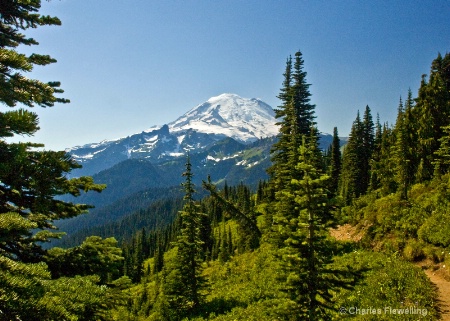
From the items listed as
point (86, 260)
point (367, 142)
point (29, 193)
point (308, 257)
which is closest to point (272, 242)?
point (308, 257)

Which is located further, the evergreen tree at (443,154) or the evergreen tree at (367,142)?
the evergreen tree at (367,142)

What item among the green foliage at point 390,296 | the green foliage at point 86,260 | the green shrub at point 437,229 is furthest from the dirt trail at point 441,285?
the green foliage at point 86,260

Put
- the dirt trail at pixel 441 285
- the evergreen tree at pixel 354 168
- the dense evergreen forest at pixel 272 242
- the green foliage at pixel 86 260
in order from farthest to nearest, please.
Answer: the evergreen tree at pixel 354 168 → the dirt trail at pixel 441 285 → the green foliage at pixel 86 260 → the dense evergreen forest at pixel 272 242

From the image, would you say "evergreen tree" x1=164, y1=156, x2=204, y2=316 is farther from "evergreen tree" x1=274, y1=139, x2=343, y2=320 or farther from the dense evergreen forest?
"evergreen tree" x1=274, y1=139, x2=343, y2=320

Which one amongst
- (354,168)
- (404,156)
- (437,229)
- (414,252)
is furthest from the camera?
(354,168)

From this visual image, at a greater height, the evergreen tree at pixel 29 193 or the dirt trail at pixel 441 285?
the evergreen tree at pixel 29 193

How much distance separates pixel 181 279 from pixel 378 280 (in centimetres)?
1695

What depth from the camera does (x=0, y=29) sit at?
634cm

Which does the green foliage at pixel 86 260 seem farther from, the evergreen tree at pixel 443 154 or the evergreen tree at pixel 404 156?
the evergreen tree at pixel 443 154

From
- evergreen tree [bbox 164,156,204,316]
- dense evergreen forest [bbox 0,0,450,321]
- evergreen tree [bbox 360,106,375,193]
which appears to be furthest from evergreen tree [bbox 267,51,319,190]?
evergreen tree [bbox 360,106,375,193]

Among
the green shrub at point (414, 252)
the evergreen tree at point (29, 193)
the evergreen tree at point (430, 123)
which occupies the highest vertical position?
the evergreen tree at point (430, 123)

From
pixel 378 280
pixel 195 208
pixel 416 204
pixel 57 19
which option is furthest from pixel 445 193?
pixel 57 19

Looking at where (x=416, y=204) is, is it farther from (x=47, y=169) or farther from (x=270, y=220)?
(x=47, y=169)

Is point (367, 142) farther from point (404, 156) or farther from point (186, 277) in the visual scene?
point (186, 277)
